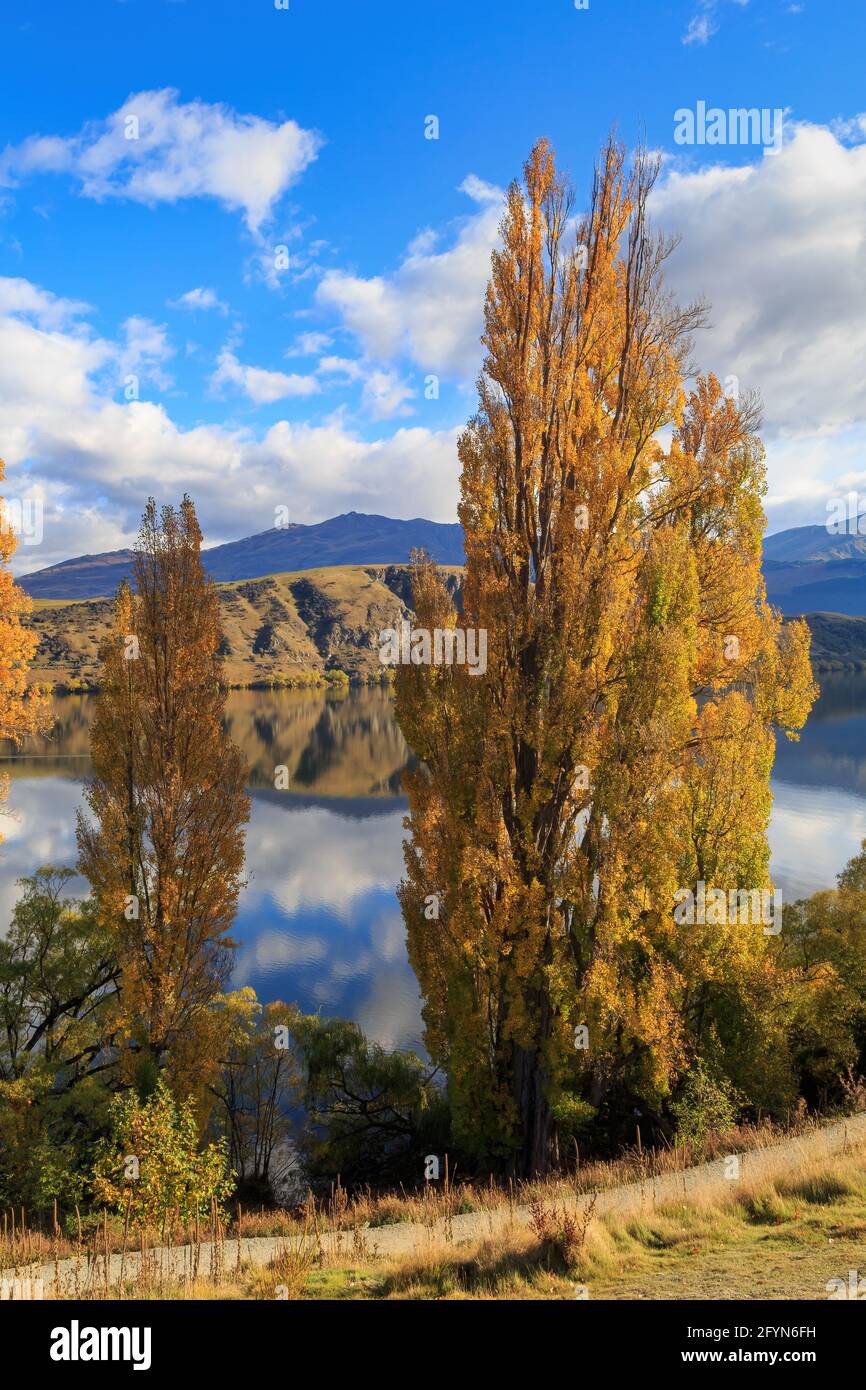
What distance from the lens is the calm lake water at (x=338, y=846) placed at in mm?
33562

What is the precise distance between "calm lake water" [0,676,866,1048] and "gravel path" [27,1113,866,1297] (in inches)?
397

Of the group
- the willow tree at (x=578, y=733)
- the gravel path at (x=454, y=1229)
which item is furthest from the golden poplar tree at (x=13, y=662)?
the gravel path at (x=454, y=1229)

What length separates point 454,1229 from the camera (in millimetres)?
12055

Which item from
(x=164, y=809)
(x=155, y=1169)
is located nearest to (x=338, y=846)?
(x=164, y=809)

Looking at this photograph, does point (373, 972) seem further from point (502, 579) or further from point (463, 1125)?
point (502, 579)

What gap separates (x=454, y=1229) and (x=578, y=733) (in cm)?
926

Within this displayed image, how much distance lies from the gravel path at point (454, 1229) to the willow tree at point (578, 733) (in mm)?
2556

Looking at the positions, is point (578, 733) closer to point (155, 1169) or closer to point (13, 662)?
point (155, 1169)

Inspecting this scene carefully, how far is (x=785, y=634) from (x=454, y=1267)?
54.1ft

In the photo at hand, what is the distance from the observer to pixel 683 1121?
643 inches

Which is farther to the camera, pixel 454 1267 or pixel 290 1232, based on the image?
pixel 290 1232

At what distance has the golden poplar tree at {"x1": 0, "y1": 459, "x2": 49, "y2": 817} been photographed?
703 inches

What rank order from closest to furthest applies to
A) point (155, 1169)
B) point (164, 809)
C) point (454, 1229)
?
point (454, 1229), point (155, 1169), point (164, 809)
